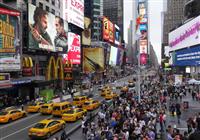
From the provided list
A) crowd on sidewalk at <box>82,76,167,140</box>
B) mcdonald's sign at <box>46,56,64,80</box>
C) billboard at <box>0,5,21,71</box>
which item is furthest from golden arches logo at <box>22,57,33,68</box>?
crowd on sidewalk at <box>82,76,167,140</box>

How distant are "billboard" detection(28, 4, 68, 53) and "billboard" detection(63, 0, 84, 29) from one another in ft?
49.4

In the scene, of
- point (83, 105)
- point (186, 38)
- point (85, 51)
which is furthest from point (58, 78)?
point (186, 38)

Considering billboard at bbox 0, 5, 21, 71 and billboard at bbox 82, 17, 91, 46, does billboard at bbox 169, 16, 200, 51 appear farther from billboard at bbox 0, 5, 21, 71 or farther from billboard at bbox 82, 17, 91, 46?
billboard at bbox 0, 5, 21, 71

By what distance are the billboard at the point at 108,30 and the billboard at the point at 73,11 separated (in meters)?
45.0

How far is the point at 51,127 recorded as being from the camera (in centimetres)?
2788

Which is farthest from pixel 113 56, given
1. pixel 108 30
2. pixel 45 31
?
pixel 45 31

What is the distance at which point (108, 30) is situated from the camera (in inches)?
5748

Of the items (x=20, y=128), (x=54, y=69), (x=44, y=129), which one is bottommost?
(x=20, y=128)

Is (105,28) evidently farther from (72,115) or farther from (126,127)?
(126,127)

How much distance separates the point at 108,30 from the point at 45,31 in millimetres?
87736

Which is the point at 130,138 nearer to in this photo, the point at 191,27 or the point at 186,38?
the point at 191,27

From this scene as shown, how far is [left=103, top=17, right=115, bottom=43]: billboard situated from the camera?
463ft

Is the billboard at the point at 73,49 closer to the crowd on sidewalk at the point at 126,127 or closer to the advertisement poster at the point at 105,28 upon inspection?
the crowd on sidewalk at the point at 126,127

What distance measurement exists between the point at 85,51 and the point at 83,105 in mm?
53080
